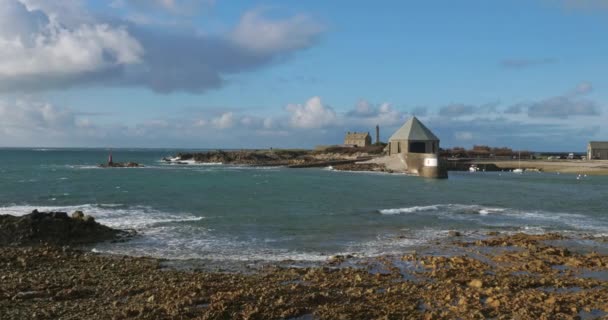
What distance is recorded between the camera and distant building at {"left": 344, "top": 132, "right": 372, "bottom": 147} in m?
122

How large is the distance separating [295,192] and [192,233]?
764 inches

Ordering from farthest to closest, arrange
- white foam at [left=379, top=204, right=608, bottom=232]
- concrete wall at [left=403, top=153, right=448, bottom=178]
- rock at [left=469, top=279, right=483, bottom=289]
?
concrete wall at [left=403, top=153, right=448, bottom=178]
white foam at [left=379, top=204, right=608, bottom=232]
rock at [left=469, top=279, right=483, bottom=289]

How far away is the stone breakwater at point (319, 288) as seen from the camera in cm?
1063

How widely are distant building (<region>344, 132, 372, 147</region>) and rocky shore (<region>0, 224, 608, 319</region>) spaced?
346ft

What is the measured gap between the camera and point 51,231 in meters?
19.6

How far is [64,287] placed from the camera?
12289 mm

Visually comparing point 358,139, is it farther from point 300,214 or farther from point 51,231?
point 51,231

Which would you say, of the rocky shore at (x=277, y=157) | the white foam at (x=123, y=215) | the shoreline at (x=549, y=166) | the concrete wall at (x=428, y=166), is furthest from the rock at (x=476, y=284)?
the rocky shore at (x=277, y=157)

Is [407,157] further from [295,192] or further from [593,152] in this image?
[593,152]

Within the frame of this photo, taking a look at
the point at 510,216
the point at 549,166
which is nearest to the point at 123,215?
the point at 510,216

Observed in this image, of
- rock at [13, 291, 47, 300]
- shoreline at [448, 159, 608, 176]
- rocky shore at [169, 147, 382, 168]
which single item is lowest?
rock at [13, 291, 47, 300]

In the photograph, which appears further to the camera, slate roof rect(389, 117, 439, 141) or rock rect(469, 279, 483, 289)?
slate roof rect(389, 117, 439, 141)

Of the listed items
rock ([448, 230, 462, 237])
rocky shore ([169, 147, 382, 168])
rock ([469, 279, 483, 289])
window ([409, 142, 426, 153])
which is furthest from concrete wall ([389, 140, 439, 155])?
rock ([469, 279, 483, 289])

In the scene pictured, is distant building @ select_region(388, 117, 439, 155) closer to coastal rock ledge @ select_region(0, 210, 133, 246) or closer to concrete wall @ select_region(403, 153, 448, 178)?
concrete wall @ select_region(403, 153, 448, 178)
